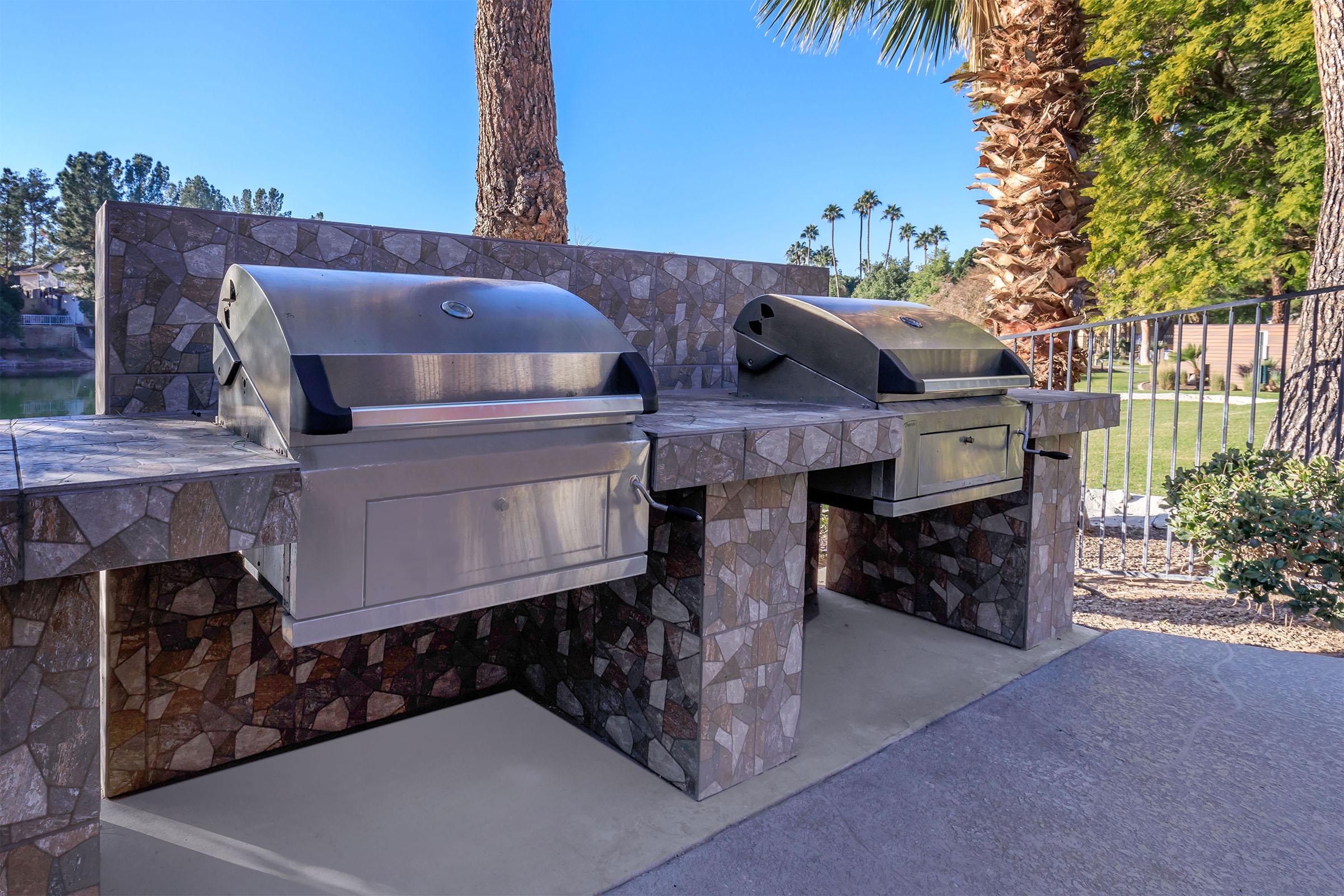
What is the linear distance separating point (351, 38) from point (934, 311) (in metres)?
48.4

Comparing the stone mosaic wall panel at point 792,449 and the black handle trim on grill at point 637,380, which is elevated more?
the black handle trim on grill at point 637,380

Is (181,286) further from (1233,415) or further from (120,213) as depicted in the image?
(1233,415)

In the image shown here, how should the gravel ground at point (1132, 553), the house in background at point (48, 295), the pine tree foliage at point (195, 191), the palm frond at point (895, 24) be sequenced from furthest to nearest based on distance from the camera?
1. the pine tree foliage at point (195, 191)
2. the palm frond at point (895, 24)
3. the gravel ground at point (1132, 553)
4. the house in background at point (48, 295)

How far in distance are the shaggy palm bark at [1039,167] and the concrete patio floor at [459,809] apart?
4356mm

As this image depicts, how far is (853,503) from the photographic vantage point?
264 cm

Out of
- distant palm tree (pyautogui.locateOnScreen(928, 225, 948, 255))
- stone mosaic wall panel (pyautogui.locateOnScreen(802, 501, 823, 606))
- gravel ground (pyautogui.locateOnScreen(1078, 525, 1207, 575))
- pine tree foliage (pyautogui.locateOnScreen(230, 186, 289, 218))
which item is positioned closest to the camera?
stone mosaic wall panel (pyautogui.locateOnScreen(802, 501, 823, 606))

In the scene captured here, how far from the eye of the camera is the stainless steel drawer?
257 centimetres

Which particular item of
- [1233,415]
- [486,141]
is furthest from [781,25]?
[1233,415]

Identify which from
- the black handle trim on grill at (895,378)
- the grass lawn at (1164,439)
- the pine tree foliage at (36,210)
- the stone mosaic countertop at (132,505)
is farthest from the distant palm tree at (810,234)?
the stone mosaic countertop at (132,505)

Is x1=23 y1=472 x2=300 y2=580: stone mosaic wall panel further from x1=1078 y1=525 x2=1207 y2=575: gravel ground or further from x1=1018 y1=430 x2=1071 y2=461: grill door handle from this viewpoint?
x1=1078 y1=525 x2=1207 y2=575: gravel ground

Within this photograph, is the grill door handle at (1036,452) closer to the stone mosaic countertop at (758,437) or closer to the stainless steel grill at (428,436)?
the stone mosaic countertop at (758,437)

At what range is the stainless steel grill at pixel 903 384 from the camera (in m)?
2.51

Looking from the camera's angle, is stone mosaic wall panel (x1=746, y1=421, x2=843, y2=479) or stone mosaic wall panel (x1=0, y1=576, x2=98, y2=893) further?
stone mosaic wall panel (x1=746, y1=421, x2=843, y2=479)

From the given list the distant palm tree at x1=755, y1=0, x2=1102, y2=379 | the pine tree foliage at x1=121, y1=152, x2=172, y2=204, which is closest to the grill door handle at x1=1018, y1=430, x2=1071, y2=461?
the distant palm tree at x1=755, y1=0, x2=1102, y2=379
